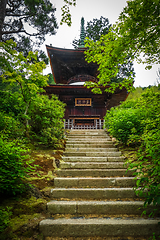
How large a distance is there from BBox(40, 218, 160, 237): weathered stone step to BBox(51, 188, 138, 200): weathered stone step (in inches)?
26.2

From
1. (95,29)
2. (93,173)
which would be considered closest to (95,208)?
(93,173)

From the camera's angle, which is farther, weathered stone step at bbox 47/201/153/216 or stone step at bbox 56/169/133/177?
stone step at bbox 56/169/133/177

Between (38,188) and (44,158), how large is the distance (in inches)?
44.0

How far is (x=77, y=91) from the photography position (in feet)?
36.6

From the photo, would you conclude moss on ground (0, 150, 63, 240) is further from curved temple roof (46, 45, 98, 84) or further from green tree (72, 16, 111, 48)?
green tree (72, 16, 111, 48)

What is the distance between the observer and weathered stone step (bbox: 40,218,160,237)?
202cm

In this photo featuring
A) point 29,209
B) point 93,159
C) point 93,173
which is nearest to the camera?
point 29,209

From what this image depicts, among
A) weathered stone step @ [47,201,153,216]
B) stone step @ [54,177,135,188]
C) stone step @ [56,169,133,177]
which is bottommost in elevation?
weathered stone step @ [47,201,153,216]

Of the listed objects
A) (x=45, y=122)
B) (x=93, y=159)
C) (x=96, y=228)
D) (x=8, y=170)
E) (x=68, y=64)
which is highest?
(x=68, y=64)

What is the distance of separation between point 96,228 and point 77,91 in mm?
10071

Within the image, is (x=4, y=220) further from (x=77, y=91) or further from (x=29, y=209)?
(x=77, y=91)

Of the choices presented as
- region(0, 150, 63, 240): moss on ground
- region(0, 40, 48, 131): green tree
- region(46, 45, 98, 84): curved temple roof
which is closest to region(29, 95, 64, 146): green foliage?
region(0, 40, 48, 131): green tree

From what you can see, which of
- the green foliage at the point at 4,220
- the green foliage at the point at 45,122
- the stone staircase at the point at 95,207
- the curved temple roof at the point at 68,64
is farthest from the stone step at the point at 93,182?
the curved temple roof at the point at 68,64

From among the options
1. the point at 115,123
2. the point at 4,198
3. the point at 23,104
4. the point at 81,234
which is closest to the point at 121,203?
the point at 81,234
